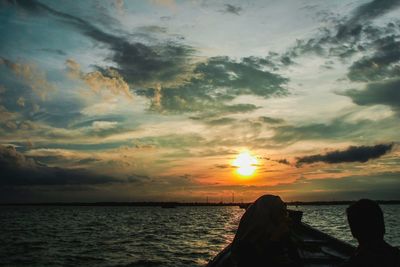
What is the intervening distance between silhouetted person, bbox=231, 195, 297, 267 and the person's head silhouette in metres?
1.51

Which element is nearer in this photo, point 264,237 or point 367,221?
point 367,221

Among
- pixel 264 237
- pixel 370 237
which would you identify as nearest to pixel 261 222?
pixel 264 237

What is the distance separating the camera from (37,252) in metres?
28.5

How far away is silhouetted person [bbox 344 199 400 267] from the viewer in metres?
3.41

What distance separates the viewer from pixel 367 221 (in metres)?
3.55

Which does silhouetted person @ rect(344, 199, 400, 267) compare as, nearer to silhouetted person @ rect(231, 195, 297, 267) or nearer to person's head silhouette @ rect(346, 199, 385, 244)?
person's head silhouette @ rect(346, 199, 385, 244)

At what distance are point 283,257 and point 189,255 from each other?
2184cm

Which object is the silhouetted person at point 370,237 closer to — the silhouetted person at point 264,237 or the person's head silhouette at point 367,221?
the person's head silhouette at point 367,221

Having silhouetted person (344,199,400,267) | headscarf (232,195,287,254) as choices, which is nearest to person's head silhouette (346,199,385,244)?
silhouetted person (344,199,400,267)

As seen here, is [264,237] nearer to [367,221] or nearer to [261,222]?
[261,222]

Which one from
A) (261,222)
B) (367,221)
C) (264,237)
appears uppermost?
(367,221)

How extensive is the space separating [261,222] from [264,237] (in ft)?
0.70

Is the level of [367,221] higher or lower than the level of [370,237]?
higher

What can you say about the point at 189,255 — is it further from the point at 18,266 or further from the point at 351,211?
the point at 351,211
